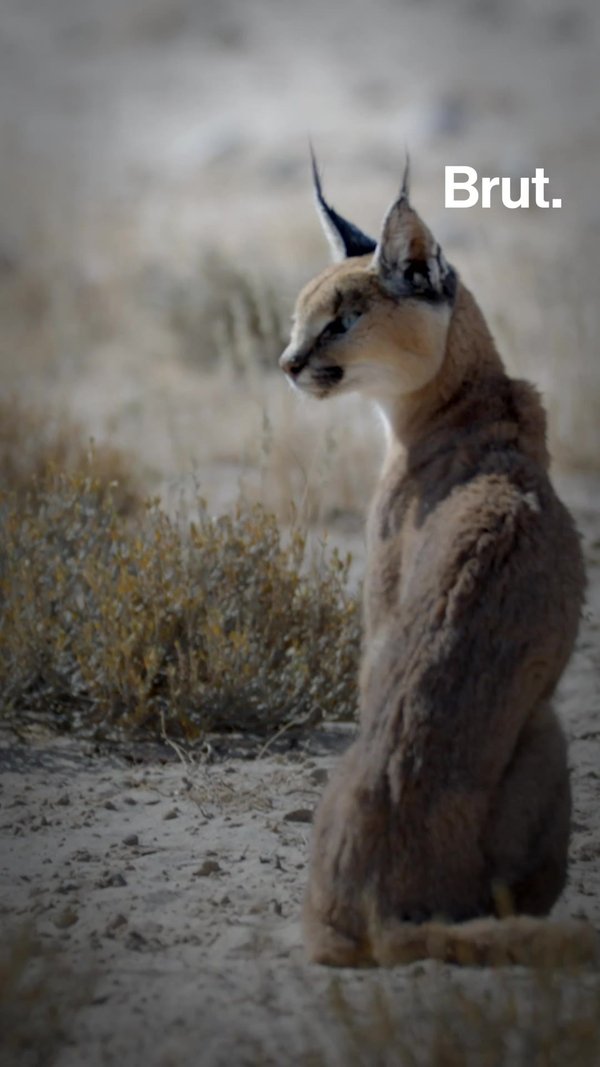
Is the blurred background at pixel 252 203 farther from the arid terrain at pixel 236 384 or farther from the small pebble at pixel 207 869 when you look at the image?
the small pebble at pixel 207 869

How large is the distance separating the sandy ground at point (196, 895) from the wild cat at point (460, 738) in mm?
126

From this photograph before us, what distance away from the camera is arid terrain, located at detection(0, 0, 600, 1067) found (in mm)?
3760

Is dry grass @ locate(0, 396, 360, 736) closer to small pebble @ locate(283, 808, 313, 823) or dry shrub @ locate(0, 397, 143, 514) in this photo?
small pebble @ locate(283, 808, 313, 823)

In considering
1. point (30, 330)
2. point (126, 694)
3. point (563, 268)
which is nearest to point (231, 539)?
point (126, 694)

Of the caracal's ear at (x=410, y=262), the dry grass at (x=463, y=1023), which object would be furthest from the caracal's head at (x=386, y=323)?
the dry grass at (x=463, y=1023)

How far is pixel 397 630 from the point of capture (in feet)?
13.7

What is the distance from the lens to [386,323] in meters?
4.77

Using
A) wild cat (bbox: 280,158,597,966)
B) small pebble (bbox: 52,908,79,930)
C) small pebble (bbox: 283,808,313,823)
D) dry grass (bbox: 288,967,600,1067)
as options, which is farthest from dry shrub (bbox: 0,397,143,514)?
dry grass (bbox: 288,967,600,1067)

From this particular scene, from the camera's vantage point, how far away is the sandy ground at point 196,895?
12.2 feet

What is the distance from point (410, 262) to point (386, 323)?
192 millimetres

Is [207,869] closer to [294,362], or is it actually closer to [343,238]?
[294,362]

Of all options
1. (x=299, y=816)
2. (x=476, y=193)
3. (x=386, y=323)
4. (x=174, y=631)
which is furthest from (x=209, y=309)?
(x=386, y=323)

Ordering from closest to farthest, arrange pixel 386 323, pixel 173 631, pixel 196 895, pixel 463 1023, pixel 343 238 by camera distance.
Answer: pixel 463 1023 → pixel 386 323 → pixel 196 895 → pixel 343 238 → pixel 173 631

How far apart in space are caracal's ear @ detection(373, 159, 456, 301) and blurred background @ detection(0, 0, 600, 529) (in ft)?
6.31
